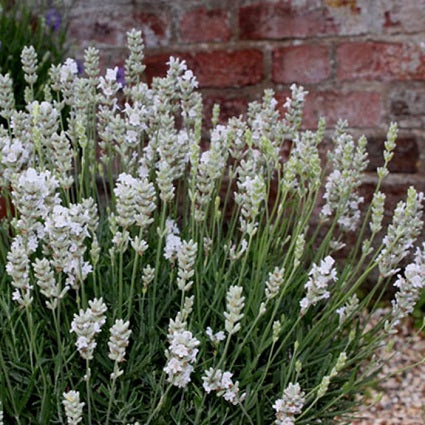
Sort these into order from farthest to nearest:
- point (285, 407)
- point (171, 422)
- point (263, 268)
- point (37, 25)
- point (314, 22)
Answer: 1. point (37, 25)
2. point (314, 22)
3. point (263, 268)
4. point (171, 422)
5. point (285, 407)

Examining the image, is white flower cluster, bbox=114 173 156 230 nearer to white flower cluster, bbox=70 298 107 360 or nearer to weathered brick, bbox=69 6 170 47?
white flower cluster, bbox=70 298 107 360

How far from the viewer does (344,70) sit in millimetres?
2299

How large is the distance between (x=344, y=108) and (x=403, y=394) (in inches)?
33.9

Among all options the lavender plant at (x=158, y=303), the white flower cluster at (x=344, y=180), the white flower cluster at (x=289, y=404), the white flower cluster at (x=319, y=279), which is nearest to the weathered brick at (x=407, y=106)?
the white flower cluster at (x=344, y=180)

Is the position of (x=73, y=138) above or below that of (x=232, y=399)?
above

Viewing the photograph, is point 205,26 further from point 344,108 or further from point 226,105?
point 344,108

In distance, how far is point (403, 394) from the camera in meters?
1.98

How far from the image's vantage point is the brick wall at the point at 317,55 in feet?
7.36

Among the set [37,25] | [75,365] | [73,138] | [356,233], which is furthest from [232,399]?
[37,25]

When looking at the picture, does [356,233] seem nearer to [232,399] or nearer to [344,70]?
[344,70]

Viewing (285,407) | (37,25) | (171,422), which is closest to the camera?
(285,407)

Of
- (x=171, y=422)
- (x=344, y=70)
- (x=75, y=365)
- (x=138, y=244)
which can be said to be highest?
(x=344, y=70)

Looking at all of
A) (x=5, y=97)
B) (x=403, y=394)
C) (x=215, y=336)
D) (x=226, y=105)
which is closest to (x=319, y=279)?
(x=215, y=336)

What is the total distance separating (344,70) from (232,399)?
4.44ft
